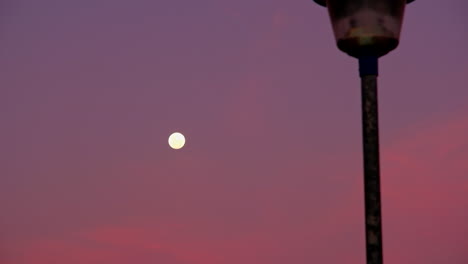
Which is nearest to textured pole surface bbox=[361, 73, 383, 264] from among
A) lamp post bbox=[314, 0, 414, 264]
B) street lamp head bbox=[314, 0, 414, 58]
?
lamp post bbox=[314, 0, 414, 264]

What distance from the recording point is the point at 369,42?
5.84 metres

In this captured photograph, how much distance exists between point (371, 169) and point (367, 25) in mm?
1202

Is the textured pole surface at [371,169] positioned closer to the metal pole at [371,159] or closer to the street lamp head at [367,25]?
the metal pole at [371,159]

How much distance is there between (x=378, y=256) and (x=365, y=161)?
80cm

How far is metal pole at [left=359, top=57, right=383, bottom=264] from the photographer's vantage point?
5.50 meters

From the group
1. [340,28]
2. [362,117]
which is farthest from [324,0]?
[362,117]

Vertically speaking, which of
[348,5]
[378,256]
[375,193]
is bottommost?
[378,256]

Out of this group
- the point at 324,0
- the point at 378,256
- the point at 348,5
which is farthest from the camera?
the point at 324,0

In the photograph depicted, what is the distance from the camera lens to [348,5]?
5820 mm

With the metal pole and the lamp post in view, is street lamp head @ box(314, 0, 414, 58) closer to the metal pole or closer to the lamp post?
the lamp post

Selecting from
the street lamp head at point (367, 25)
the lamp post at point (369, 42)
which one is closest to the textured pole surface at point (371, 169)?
the lamp post at point (369, 42)

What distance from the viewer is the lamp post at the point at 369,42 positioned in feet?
18.7

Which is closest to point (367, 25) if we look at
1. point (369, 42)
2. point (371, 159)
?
point (369, 42)

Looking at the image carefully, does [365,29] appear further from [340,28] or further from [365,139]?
[365,139]
